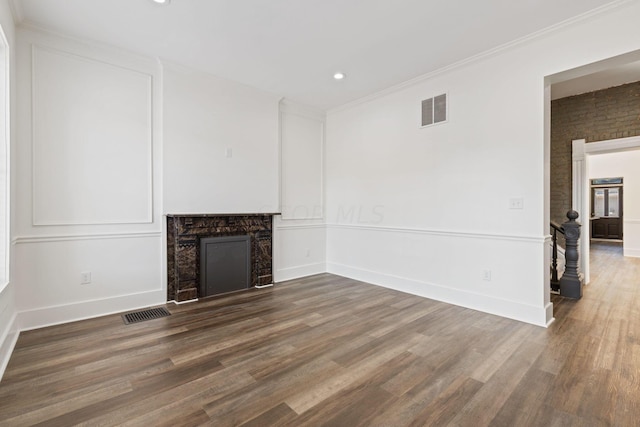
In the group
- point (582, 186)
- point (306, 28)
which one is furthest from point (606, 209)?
point (306, 28)

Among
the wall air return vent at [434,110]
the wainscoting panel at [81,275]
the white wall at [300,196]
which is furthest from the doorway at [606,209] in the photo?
the wainscoting panel at [81,275]

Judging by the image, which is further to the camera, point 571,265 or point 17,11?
point 571,265

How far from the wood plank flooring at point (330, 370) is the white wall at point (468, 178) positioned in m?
0.55

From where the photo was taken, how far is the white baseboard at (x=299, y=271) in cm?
483

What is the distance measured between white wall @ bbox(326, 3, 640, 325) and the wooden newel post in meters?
1.21

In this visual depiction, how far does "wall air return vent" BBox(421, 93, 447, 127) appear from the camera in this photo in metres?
3.83

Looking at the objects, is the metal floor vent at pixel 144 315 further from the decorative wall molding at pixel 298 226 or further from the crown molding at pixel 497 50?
the crown molding at pixel 497 50

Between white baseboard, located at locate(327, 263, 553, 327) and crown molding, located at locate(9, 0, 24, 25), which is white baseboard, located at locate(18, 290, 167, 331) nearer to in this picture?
crown molding, located at locate(9, 0, 24, 25)

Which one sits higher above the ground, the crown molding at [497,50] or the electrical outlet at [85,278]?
the crown molding at [497,50]

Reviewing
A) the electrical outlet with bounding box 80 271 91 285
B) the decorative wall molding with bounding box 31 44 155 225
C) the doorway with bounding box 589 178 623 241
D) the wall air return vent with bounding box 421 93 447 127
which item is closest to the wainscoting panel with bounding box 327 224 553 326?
the wall air return vent with bounding box 421 93 447 127

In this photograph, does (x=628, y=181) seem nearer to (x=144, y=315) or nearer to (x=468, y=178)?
(x=468, y=178)

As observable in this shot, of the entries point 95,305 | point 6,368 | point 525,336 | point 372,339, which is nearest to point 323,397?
point 372,339

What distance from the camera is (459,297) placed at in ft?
12.1

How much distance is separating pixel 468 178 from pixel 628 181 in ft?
26.5
